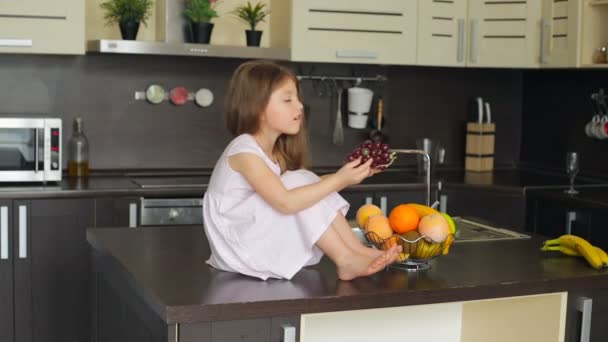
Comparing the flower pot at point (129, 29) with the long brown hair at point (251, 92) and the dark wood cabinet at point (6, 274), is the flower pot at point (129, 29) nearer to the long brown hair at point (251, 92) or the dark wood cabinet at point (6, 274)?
the dark wood cabinet at point (6, 274)

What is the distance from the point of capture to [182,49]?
170 inches

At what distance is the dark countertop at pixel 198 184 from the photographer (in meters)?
4.05

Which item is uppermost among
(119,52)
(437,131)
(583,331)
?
(119,52)

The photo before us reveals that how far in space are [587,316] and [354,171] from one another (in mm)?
761

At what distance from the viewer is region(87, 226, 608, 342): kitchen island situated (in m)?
2.15

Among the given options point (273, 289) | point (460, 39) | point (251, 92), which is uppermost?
point (460, 39)

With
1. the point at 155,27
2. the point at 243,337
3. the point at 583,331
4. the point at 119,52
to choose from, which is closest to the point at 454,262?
the point at 583,331

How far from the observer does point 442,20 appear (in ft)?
15.5

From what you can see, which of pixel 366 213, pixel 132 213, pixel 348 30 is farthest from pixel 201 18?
pixel 366 213

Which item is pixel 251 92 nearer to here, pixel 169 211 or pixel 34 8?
pixel 169 211

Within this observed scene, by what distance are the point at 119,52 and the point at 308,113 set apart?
3.70 ft

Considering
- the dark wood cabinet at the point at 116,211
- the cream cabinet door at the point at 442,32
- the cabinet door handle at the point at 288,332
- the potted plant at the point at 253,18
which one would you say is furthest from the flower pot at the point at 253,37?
the cabinet door handle at the point at 288,332

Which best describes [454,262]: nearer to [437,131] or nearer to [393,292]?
[393,292]

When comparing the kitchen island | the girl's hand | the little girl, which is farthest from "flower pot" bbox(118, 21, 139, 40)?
the girl's hand
